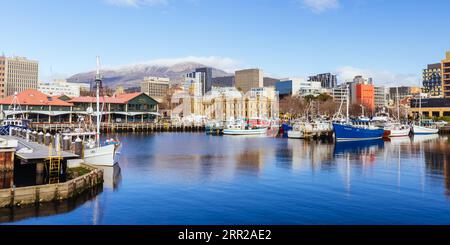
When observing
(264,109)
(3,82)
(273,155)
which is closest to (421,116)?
(264,109)

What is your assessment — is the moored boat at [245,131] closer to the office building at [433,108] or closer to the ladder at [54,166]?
the ladder at [54,166]

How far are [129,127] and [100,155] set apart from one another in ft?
243

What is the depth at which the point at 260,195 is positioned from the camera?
28.0 metres

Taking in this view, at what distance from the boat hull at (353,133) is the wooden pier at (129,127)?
5218cm

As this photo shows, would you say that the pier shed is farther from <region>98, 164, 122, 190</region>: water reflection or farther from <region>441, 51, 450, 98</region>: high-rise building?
<region>441, 51, 450, 98</region>: high-rise building

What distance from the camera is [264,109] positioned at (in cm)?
15150

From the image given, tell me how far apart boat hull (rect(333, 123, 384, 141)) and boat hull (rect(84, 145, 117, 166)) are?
168 ft

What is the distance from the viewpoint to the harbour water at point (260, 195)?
2214cm

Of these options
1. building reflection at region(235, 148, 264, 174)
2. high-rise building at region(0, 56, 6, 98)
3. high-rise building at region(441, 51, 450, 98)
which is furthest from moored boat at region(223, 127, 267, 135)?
high-rise building at region(0, 56, 6, 98)

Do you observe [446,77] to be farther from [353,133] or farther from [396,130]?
[353,133]

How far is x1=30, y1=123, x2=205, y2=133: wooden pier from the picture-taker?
3780 inches

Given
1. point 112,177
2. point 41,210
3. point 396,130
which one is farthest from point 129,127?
point 41,210
